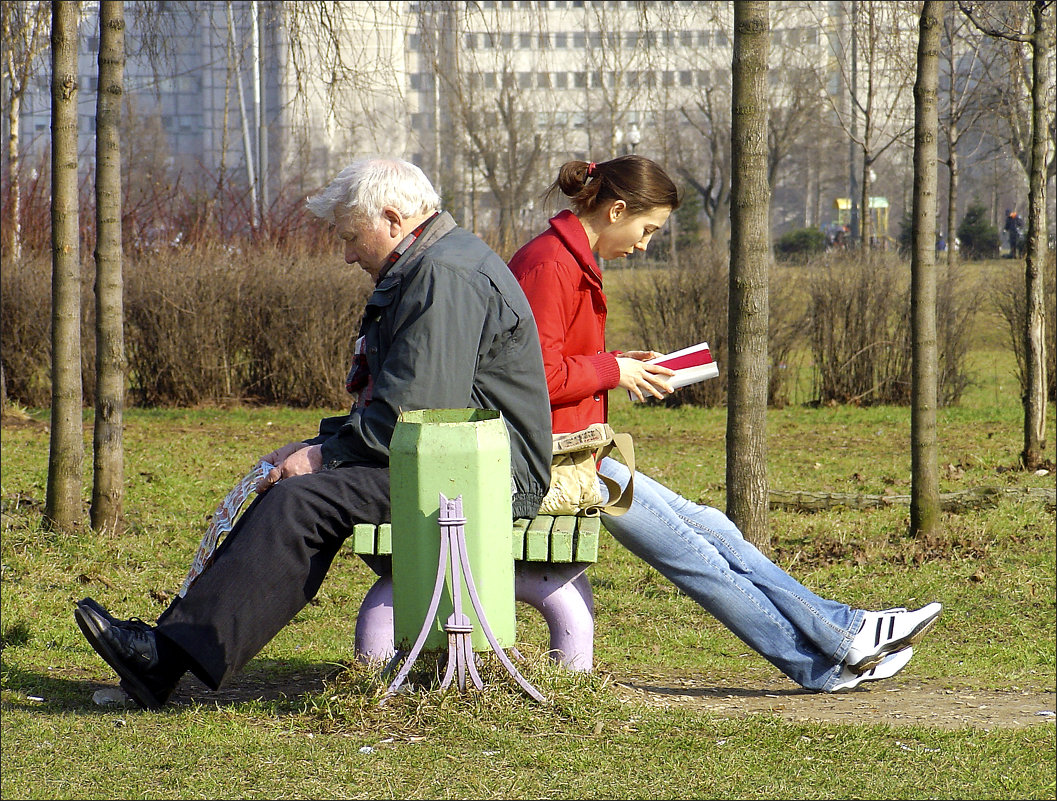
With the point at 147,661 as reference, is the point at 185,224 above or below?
above

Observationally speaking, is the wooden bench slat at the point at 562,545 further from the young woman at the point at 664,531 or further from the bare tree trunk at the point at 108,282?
the bare tree trunk at the point at 108,282

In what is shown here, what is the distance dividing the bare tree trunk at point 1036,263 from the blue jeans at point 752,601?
5440 millimetres

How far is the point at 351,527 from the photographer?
3.54 m

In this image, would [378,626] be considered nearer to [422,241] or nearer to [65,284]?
[422,241]

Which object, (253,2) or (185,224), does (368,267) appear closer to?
(253,2)

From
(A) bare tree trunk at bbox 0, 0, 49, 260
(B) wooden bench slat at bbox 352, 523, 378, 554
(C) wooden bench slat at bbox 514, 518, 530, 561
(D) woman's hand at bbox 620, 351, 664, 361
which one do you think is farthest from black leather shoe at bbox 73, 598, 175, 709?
(A) bare tree trunk at bbox 0, 0, 49, 260

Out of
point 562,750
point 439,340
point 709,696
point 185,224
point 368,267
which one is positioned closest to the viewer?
point 562,750

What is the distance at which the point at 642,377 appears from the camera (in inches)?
161

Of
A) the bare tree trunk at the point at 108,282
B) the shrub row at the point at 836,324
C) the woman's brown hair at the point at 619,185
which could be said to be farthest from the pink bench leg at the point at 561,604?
the shrub row at the point at 836,324

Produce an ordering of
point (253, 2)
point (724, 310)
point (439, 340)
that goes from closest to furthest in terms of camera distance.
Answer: point (439, 340)
point (253, 2)
point (724, 310)

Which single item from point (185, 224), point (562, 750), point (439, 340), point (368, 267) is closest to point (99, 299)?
point (368, 267)

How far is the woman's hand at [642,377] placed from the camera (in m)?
4.05

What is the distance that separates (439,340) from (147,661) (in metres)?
1.20

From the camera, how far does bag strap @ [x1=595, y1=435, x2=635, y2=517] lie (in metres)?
3.87
